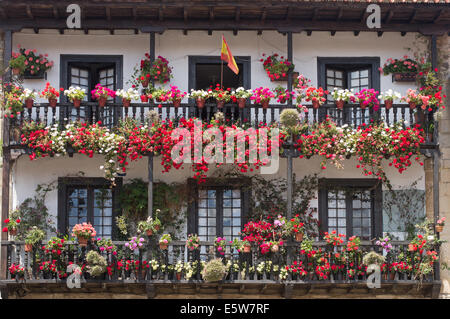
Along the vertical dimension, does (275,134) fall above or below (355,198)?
above

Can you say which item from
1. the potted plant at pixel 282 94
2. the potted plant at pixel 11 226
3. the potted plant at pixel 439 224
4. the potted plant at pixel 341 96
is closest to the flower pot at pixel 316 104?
the potted plant at pixel 341 96

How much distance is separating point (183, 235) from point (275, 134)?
302 cm

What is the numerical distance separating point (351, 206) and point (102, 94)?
19.6 feet

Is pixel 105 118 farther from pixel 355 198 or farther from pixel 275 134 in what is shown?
pixel 355 198

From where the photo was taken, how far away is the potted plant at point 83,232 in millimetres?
16641

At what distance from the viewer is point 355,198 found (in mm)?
18375

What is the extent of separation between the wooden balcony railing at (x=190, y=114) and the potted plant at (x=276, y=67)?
2.38 feet

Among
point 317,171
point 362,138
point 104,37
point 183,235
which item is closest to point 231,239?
point 183,235

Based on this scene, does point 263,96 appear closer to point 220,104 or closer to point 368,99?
point 220,104

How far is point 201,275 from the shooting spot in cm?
1700

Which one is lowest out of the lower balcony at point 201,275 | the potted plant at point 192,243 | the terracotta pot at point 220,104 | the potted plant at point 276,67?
the lower balcony at point 201,275

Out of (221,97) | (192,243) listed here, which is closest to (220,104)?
(221,97)

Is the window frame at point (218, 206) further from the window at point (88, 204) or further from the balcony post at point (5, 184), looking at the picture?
the balcony post at point (5, 184)
